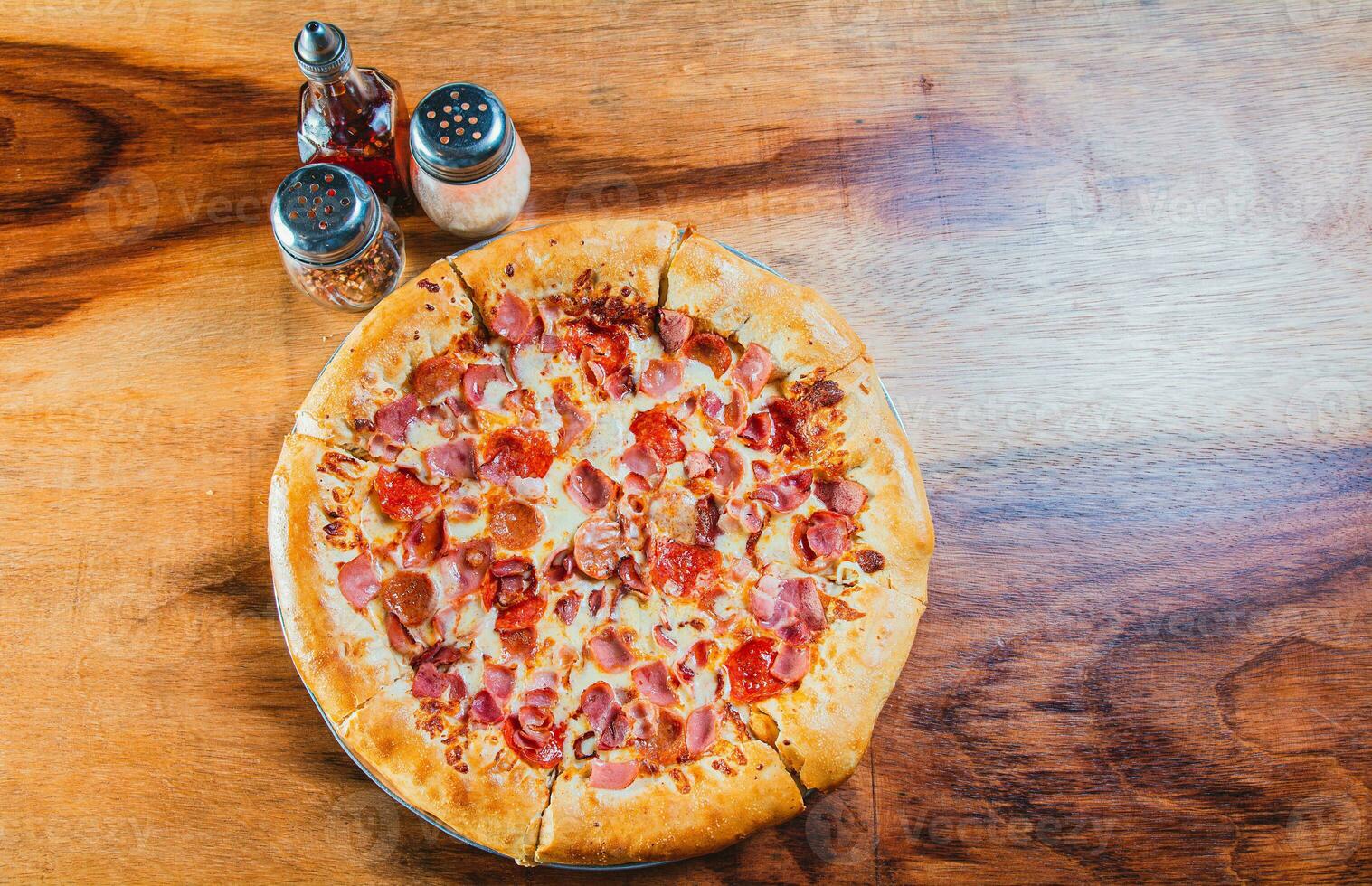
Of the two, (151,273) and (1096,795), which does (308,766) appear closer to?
(151,273)

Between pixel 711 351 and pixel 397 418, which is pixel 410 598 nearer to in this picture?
pixel 397 418

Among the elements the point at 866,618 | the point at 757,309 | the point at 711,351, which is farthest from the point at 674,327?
the point at 866,618

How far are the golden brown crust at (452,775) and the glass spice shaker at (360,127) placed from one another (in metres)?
1.82

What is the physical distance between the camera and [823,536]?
Answer: 119 inches

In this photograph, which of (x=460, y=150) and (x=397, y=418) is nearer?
(x=460, y=150)

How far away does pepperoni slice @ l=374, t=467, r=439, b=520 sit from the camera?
2.95 m

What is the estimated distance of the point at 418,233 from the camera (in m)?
3.50

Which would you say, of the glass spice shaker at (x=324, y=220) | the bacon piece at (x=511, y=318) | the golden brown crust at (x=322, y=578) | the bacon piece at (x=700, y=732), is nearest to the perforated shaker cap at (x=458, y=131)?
the glass spice shaker at (x=324, y=220)

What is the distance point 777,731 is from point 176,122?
→ 3.28 m

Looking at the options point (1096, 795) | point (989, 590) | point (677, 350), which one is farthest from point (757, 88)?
point (1096, 795)

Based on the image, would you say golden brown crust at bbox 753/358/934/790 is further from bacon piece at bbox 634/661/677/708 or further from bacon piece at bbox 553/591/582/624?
bacon piece at bbox 553/591/582/624

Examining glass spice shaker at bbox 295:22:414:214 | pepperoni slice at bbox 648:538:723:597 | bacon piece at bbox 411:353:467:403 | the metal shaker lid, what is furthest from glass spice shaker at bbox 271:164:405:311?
pepperoni slice at bbox 648:538:723:597

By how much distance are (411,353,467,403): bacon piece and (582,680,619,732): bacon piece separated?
3.60 feet

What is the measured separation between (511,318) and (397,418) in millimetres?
507
